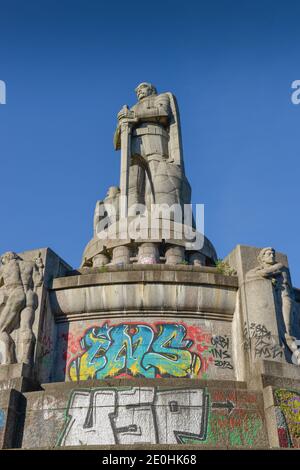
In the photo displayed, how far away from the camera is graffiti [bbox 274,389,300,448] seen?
939 centimetres

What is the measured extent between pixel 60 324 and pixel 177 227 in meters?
5.40

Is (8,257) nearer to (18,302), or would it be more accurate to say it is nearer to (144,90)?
(18,302)

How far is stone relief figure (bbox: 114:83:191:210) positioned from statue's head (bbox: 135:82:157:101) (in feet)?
0.78

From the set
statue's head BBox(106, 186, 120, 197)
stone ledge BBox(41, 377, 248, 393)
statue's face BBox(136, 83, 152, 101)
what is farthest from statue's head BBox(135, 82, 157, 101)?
stone ledge BBox(41, 377, 248, 393)

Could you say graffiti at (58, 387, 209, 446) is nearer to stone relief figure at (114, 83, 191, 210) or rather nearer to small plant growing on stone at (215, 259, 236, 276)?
small plant growing on stone at (215, 259, 236, 276)

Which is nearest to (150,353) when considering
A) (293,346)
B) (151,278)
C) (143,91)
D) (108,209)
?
(151,278)

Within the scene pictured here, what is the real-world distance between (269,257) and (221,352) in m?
2.37

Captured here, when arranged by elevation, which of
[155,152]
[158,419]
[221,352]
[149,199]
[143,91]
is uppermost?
[143,91]

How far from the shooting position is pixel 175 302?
40.6ft

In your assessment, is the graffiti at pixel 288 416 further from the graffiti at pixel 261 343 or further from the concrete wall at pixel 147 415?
the graffiti at pixel 261 343

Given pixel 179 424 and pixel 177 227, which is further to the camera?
pixel 177 227

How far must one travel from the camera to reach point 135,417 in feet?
31.5
